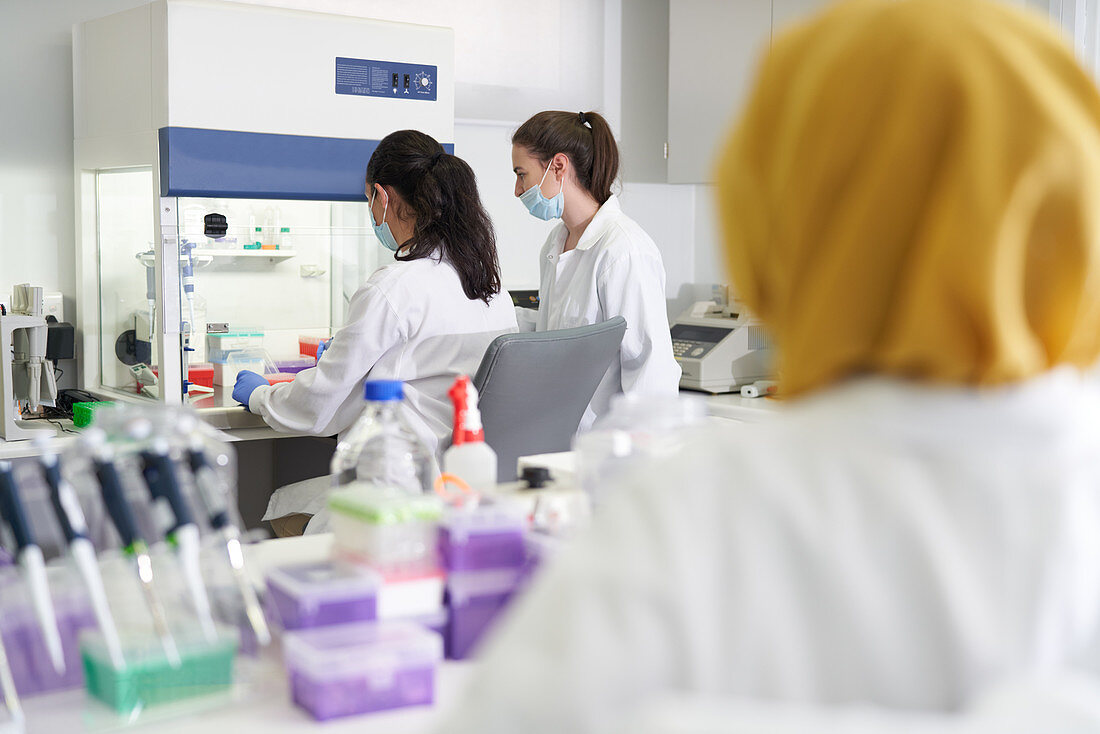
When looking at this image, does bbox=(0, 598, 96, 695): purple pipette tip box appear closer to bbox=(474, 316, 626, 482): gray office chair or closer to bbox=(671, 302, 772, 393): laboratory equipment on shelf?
bbox=(474, 316, 626, 482): gray office chair

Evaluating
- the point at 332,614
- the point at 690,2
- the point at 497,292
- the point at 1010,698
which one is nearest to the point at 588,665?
the point at 1010,698

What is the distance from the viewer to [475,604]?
1.16m

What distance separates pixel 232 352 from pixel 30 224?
76 cm

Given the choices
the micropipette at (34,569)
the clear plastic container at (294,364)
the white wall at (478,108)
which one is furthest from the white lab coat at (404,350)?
the micropipette at (34,569)

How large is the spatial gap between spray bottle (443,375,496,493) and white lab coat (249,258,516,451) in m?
0.85

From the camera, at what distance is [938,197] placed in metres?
0.60

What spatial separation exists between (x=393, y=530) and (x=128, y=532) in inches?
10.3

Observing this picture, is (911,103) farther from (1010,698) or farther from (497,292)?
(497,292)

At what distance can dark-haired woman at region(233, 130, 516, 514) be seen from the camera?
2.38m

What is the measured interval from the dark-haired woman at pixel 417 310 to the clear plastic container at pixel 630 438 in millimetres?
1049

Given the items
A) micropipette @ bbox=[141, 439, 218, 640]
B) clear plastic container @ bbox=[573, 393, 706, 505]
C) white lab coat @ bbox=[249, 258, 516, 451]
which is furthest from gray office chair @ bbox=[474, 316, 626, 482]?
micropipette @ bbox=[141, 439, 218, 640]

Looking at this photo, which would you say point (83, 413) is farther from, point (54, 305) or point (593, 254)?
point (593, 254)

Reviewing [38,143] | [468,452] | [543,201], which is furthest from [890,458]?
[38,143]

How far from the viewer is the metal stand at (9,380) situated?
258cm
